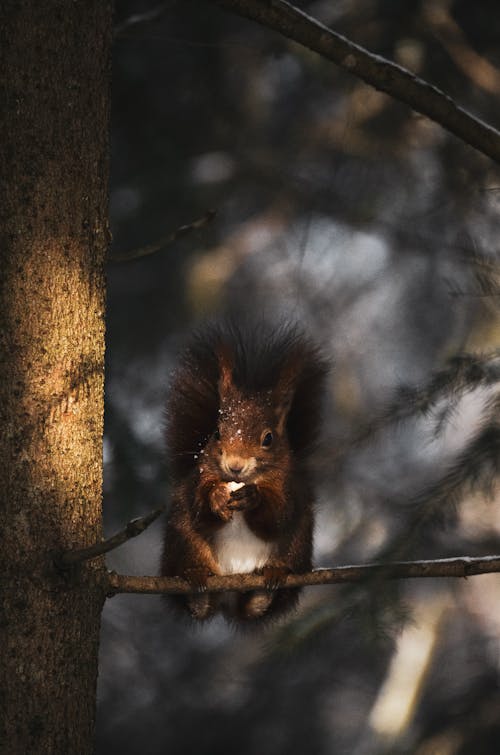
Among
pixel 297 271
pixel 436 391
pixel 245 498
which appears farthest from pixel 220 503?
pixel 297 271

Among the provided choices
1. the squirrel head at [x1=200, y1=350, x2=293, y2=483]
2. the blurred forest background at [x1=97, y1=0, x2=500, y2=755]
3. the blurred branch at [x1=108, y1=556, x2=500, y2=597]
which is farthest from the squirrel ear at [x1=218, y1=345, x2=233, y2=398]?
the blurred forest background at [x1=97, y1=0, x2=500, y2=755]

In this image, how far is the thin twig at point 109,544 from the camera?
1.00 meters

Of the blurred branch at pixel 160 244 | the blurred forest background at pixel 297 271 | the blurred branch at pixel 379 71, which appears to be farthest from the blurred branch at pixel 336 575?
the blurred forest background at pixel 297 271

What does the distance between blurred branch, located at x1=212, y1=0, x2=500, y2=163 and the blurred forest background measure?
0.78 meters

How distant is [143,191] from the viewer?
2455 millimetres

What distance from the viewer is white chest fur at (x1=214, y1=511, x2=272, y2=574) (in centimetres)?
143

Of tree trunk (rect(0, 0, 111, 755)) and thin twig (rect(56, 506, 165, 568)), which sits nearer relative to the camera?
thin twig (rect(56, 506, 165, 568))

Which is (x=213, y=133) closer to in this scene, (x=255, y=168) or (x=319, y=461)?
(x=255, y=168)

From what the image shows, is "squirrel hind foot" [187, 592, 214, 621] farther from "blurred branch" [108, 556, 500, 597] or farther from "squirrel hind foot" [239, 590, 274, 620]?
"blurred branch" [108, 556, 500, 597]

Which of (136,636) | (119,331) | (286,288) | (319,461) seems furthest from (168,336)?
(319,461)

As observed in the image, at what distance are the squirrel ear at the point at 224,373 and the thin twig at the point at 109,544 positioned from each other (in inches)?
12.7

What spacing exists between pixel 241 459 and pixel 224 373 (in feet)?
0.43

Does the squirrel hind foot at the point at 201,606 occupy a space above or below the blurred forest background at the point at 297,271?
below

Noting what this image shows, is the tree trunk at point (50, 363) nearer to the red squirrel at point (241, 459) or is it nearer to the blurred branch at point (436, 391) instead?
the red squirrel at point (241, 459)
